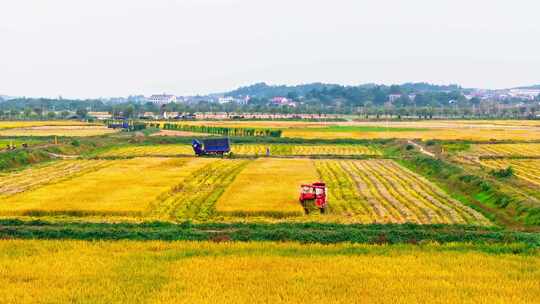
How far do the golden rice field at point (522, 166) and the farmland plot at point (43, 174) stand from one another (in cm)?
2245

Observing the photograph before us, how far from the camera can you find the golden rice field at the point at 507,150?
45000mm

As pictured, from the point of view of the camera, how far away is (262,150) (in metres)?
51.5

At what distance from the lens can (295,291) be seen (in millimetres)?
12109

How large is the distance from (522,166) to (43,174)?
88.2 ft

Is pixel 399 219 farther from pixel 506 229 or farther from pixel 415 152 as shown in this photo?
pixel 415 152

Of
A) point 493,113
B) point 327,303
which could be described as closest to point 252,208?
point 327,303

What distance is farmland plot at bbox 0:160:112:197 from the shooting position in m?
26.9

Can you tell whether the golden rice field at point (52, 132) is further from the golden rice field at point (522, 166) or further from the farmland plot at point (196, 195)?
the golden rice field at point (522, 166)

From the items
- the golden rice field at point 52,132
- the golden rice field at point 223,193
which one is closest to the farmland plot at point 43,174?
the golden rice field at point 223,193

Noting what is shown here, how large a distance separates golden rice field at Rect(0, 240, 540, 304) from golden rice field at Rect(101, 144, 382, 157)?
31056 mm

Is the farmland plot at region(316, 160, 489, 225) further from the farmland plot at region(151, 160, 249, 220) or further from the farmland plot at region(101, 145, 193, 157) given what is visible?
the farmland plot at region(101, 145, 193, 157)

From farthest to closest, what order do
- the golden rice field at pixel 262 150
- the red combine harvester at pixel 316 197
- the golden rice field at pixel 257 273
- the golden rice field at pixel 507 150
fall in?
the golden rice field at pixel 262 150 < the golden rice field at pixel 507 150 < the red combine harvester at pixel 316 197 < the golden rice field at pixel 257 273

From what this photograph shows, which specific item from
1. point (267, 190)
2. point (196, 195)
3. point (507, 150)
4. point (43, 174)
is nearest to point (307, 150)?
point (507, 150)

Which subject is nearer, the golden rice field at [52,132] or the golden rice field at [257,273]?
the golden rice field at [257,273]
